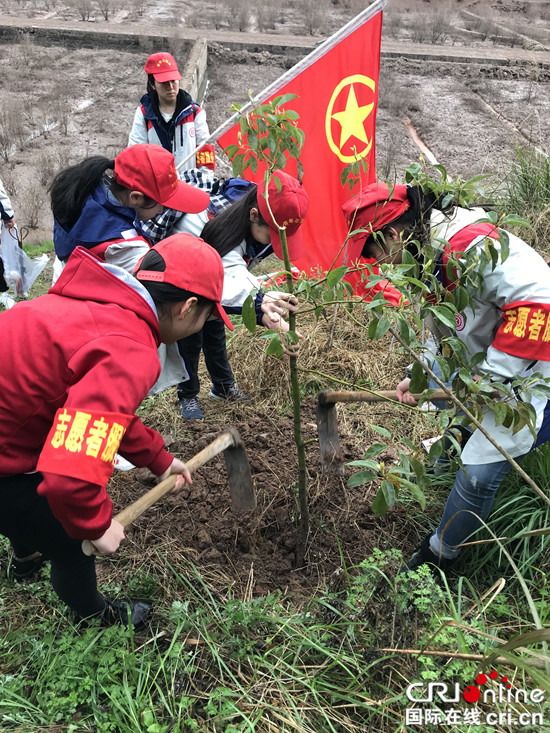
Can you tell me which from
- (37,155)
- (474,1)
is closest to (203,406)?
(37,155)

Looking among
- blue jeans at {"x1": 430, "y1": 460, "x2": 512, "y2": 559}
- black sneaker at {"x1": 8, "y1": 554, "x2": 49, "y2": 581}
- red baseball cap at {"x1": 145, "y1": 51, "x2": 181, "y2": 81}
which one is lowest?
black sneaker at {"x1": 8, "y1": 554, "x2": 49, "y2": 581}

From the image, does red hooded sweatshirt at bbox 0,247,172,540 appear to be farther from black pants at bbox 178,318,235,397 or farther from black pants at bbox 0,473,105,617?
black pants at bbox 178,318,235,397

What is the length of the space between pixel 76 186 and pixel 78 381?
4.52 feet

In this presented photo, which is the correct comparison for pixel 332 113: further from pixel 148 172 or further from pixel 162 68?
pixel 148 172

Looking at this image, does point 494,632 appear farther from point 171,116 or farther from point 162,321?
point 171,116

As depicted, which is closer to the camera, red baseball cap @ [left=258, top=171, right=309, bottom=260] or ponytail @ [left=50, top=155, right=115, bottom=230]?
red baseball cap @ [left=258, top=171, right=309, bottom=260]

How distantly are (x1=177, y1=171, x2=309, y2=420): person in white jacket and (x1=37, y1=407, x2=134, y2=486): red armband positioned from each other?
970 mm

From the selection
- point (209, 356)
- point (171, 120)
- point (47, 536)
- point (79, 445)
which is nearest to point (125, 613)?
point (47, 536)

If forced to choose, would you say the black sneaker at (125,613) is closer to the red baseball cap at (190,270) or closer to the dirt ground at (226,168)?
the dirt ground at (226,168)

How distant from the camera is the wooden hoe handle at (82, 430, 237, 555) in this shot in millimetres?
1699

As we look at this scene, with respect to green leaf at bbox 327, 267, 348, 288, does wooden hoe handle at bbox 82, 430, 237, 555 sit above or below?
below

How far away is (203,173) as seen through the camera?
3.30 metres

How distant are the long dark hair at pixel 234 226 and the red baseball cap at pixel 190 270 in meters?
0.87

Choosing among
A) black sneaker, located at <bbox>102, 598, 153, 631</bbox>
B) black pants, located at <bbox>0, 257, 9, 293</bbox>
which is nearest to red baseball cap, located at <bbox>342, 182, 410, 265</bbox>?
black sneaker, located at <bbox>102, 598, 153, 631</bbox>
